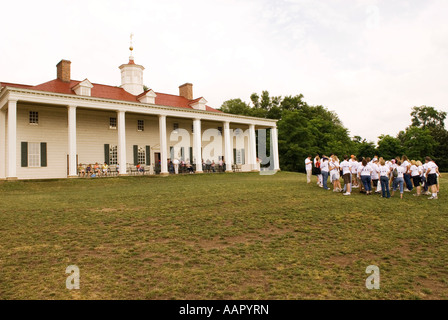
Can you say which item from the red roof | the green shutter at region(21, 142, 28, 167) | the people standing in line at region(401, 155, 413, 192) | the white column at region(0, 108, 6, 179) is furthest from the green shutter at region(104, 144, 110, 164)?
the people standing in line at region(401, 155, 413, 192)

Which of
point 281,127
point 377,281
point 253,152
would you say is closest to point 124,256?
point 377,281

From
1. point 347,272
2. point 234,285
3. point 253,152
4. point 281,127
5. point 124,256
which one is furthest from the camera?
point 281,127

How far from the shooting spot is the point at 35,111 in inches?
1122

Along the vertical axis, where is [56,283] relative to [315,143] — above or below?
below

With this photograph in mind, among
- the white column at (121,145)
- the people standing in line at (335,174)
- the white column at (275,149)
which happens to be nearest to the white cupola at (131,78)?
the white column at (121,145)

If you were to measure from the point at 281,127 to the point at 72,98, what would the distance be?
3458 cm

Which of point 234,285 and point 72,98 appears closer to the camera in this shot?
point 234,285

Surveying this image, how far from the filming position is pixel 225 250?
272 inches

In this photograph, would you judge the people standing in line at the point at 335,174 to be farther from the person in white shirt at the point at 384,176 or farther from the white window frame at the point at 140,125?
the white window frame at the point at 140,125

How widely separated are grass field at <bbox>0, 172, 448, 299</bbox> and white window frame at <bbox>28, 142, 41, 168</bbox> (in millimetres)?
17923

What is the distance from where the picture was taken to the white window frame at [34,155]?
28139 mm

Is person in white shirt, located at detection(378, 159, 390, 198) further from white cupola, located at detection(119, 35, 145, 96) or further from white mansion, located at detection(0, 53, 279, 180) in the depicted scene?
white cupola, located at detection(119, 35, 145, 96)
